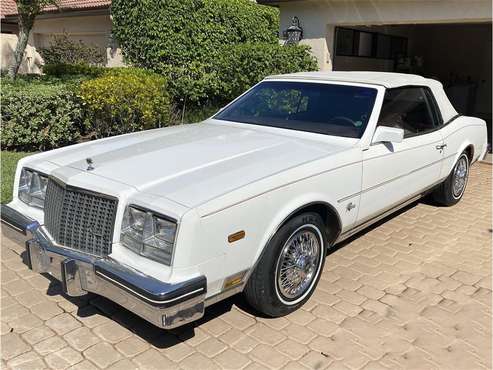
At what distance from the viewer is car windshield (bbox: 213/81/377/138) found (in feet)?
13.3

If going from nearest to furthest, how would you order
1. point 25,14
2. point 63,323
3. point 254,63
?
point 63,323, point 25,14, point 254,63

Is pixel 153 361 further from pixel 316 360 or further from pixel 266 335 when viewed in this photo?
pixel 316 360

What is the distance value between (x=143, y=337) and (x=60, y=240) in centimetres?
83

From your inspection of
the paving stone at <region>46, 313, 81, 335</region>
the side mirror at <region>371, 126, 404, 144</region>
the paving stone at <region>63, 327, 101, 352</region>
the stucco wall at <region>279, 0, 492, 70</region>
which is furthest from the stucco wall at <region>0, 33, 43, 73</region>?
the side mirror at <region>371, 126, 404, 144</region>

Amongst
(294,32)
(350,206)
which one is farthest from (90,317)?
(294,32)

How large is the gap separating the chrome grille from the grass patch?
2521 mm

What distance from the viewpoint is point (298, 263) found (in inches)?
132

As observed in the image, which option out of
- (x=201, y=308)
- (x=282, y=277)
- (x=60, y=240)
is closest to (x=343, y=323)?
(x=282, y=277)

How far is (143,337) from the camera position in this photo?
3.08m

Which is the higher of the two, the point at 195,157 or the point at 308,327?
the point at 195,157

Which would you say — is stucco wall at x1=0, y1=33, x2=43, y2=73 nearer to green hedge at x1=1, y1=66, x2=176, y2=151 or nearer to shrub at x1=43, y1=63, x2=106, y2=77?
shrub at x1=43, y1=63, x2=106, y2=77

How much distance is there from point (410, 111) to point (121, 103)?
4.67 meters

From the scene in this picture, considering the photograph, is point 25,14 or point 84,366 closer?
point 84,366

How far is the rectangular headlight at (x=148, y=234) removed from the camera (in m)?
2.59
